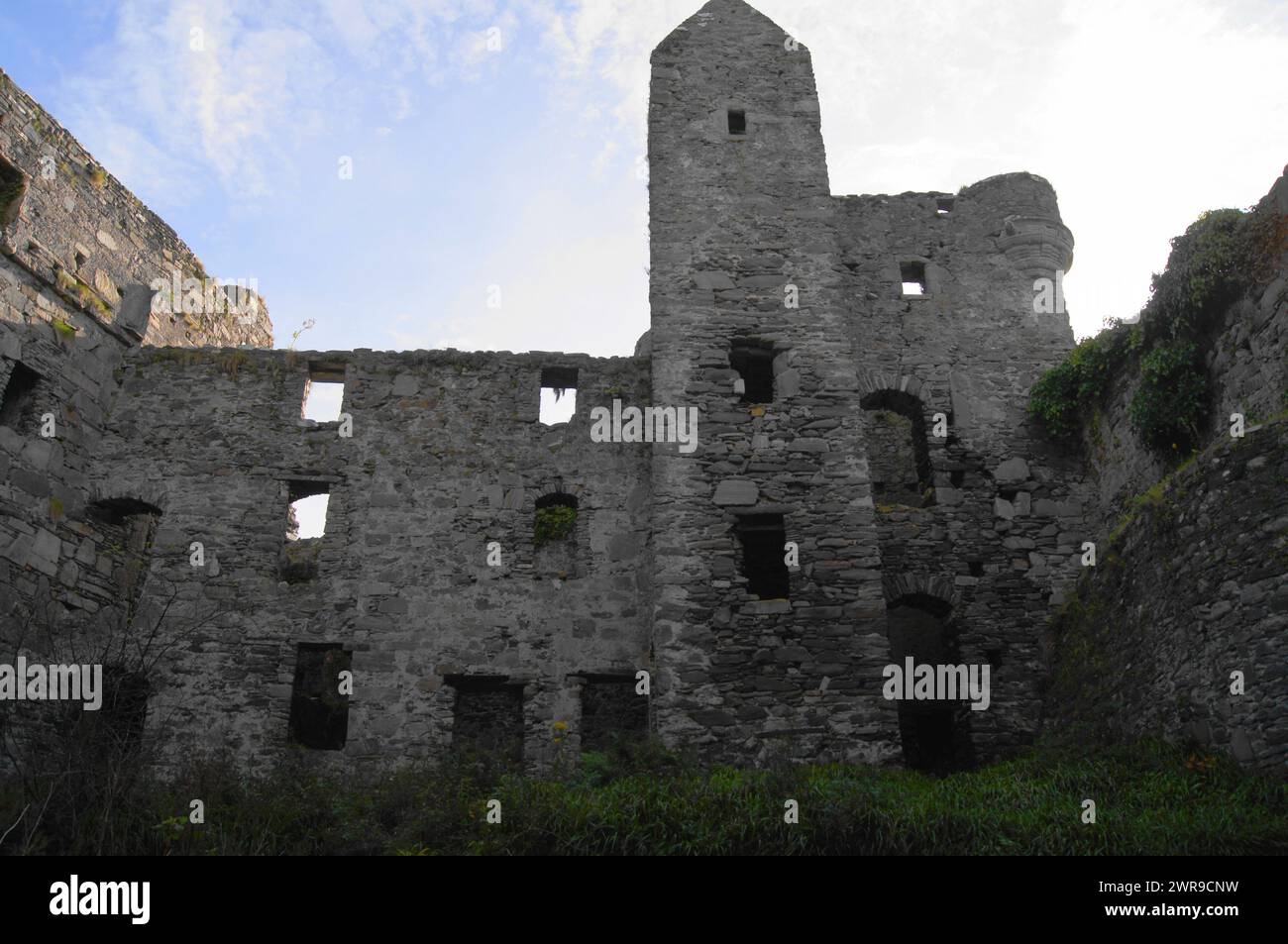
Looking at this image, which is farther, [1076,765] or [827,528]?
[827,528]

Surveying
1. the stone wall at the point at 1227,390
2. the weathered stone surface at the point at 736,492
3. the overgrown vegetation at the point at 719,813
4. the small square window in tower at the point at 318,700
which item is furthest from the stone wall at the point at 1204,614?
the small square window in tower at the point at 318,700

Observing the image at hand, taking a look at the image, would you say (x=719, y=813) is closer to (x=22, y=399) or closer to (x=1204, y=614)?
(x=1204, y=614)

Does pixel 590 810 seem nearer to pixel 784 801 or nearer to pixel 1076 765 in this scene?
pixel 784 801

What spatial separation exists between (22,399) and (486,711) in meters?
7.08

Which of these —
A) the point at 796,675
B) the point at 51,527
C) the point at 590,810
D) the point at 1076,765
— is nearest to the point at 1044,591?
the point at 1076,765

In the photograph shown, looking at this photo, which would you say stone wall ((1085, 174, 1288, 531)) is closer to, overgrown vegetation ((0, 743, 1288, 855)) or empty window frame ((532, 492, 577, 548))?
overgrown vegetation ((0, 743, 1288, 855))

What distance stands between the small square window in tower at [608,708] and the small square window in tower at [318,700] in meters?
3.07

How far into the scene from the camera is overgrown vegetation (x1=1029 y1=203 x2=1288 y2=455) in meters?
11.9

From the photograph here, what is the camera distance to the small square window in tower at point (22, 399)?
42.1ft

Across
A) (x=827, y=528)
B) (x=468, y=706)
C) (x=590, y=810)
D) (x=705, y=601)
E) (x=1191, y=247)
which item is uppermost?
(x=1191, y=247)

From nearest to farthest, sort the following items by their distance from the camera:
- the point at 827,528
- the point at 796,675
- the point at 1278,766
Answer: the point at 1278,766, the point at 796,675, the point at 827,528

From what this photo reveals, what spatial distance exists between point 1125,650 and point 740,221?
722 cm

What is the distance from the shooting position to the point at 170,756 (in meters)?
11.9
